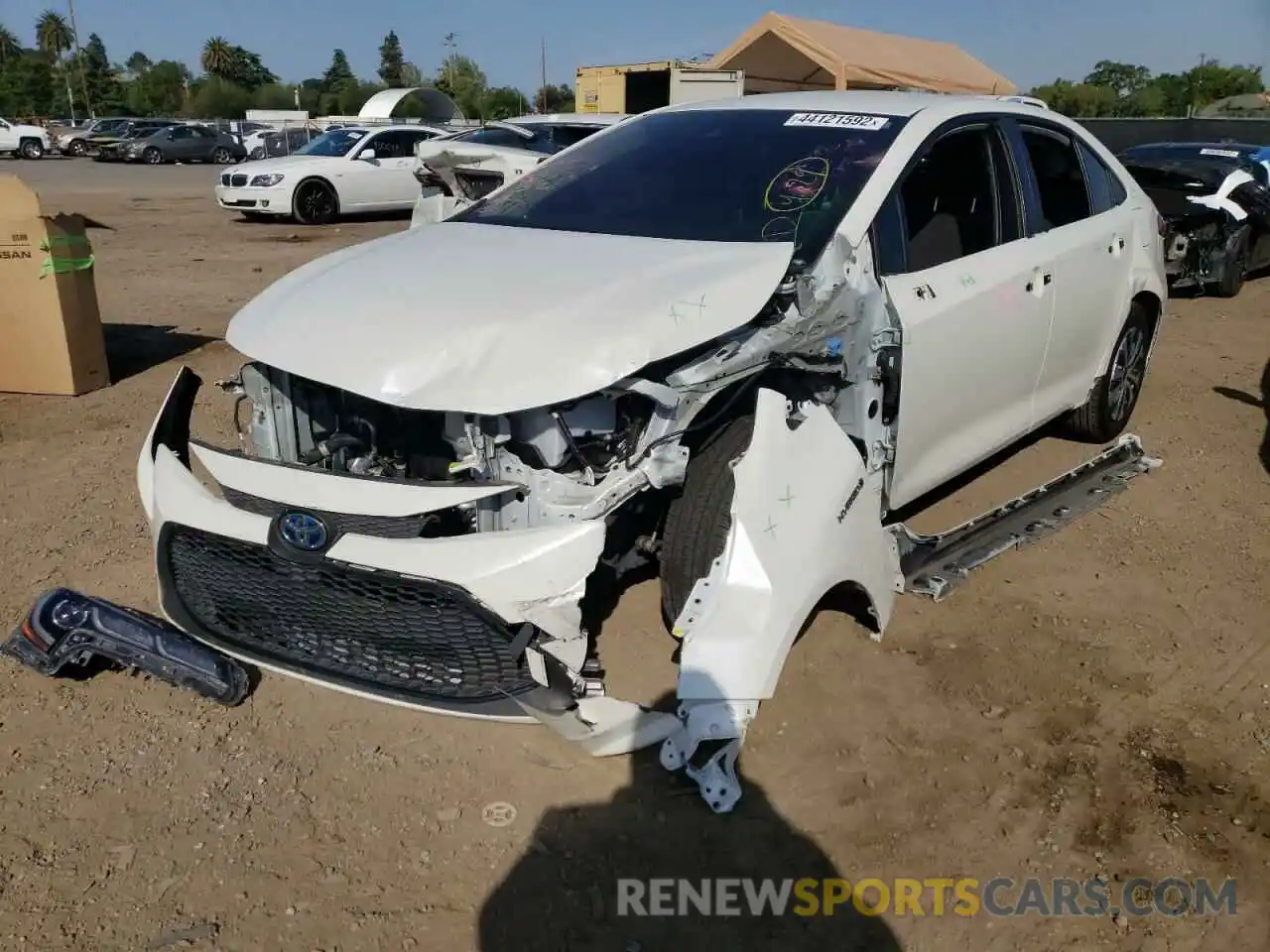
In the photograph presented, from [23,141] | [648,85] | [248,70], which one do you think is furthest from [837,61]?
[248,70]

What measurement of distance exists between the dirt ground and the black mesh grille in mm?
286

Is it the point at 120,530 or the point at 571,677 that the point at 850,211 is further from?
the point at 120,530

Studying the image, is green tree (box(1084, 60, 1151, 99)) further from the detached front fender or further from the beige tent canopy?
the detached front fender

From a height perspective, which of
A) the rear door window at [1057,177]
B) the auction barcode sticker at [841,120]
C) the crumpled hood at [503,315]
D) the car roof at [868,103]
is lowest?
the crumpled hood at [503,315]

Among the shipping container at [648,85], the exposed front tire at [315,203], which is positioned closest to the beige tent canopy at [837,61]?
the shipping container at [648,85]

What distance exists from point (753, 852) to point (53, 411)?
4998 mm

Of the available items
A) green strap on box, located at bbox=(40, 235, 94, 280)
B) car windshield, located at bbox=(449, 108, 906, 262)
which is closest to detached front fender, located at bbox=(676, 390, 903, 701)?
car windshield, located at bbox=(449, 108, 906, 262)

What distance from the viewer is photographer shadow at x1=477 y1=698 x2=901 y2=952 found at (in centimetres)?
230

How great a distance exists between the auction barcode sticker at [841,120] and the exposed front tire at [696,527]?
1.44 m

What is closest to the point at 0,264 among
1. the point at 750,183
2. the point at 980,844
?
the point at 750,183

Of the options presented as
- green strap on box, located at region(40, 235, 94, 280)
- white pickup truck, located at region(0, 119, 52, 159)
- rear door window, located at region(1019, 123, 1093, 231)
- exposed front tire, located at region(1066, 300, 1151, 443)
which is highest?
rear door window, located at region(1019, 123, 1093, 231)

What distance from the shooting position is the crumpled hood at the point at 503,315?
8.65 feet

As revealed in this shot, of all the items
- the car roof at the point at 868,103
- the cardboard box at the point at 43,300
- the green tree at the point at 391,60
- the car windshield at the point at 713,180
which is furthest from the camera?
the green tree at the point at 391,60

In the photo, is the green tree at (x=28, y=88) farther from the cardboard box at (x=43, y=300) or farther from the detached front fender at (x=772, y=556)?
the detached front fender at (x=772, y=556)
